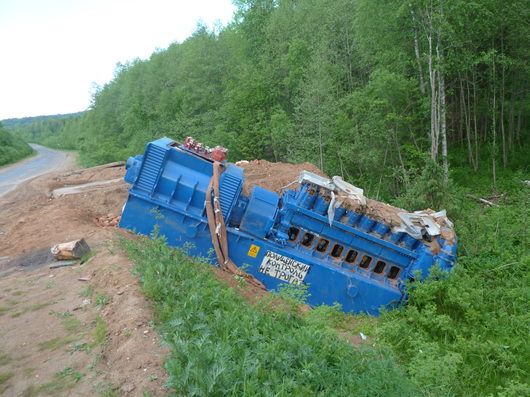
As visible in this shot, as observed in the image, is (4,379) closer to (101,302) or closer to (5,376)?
(5,376)

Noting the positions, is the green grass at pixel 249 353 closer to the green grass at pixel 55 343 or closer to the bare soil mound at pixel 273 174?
the green grass at pixel 55 343

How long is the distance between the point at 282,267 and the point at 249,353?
4.14 m

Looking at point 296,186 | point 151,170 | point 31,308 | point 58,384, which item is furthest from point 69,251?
point 296,186

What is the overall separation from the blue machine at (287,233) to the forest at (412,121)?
2.33ft

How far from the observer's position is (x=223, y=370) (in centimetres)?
302

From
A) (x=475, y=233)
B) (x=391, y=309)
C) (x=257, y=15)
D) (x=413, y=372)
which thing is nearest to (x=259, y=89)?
(x=257, y=15)

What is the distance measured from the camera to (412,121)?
15.2 m

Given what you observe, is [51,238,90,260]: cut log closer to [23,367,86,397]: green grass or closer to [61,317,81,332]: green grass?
[61,317,81,332]: green grass

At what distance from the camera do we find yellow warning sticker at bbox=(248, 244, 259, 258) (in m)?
7.52

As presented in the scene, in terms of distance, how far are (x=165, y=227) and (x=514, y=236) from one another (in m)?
9.45

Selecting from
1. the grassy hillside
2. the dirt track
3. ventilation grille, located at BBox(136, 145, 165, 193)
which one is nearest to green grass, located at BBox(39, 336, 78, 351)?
the dirt track

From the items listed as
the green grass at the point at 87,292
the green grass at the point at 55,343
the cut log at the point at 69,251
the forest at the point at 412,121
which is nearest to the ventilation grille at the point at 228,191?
the cut log at the point at 69,251

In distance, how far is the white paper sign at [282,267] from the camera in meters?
7.60

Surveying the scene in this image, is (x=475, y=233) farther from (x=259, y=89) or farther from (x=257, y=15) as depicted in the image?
(x=257, y=15)
